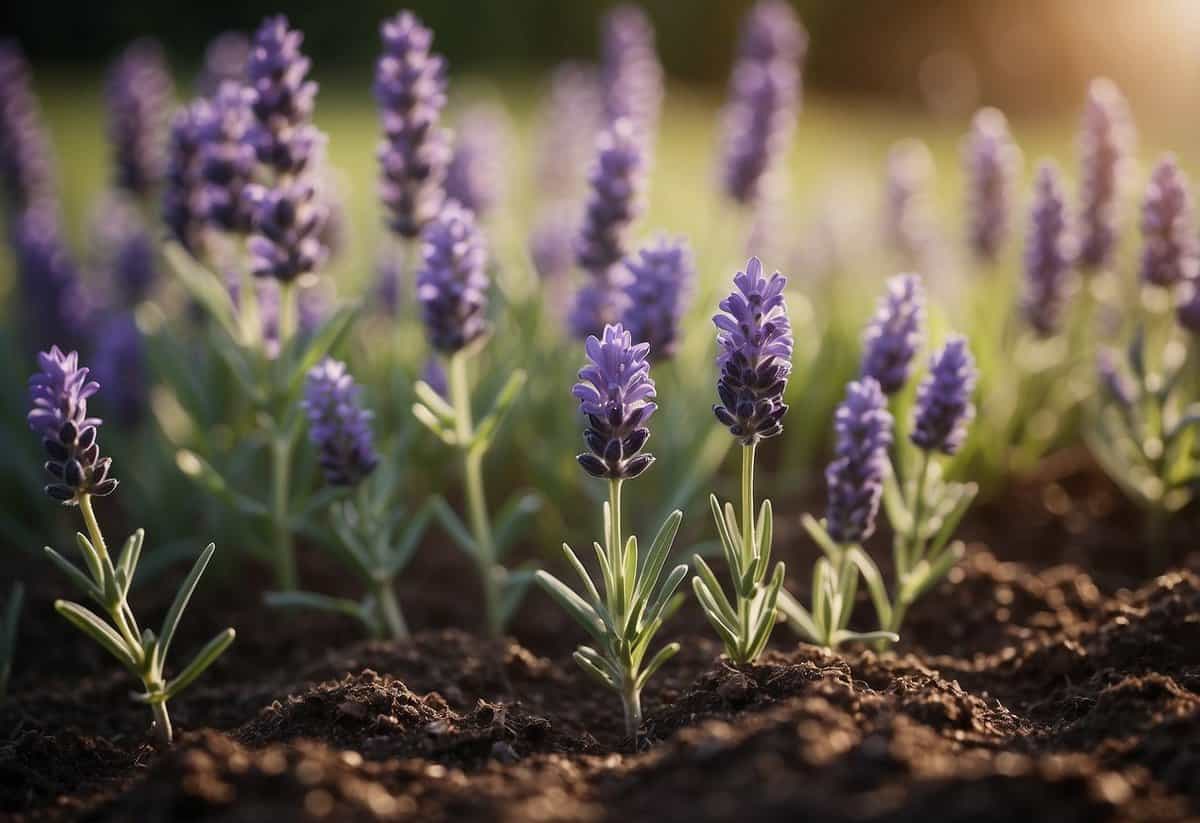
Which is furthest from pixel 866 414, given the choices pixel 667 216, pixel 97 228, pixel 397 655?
pixel 667 216

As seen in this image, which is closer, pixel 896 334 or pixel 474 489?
pixel 896 334

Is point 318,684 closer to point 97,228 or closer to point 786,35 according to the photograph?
point 786,35

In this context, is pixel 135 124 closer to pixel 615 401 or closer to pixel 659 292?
pixel 659 292

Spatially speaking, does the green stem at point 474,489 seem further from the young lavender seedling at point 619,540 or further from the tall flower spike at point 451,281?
the young lavender seedling at point 619,540

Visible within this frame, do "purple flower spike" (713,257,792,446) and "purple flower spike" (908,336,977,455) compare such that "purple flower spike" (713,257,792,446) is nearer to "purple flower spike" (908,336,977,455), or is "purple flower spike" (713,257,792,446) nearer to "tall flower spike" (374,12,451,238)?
"purple flower spike" (908,336,977,455)

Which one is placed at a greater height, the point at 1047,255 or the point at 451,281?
the point at 1047,255

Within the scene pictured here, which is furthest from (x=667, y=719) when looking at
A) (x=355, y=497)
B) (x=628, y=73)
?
(x=628, y=73)
